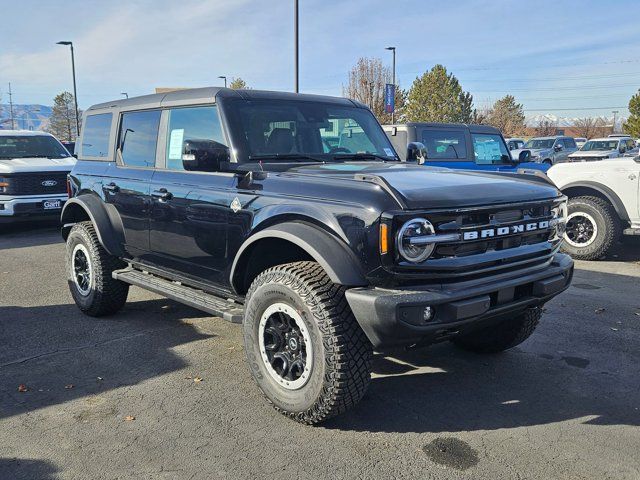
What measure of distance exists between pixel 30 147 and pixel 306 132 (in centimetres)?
973

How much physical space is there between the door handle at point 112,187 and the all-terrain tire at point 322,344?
7.52 ft

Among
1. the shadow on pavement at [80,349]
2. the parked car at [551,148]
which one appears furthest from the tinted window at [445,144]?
the parked car at [551,148]

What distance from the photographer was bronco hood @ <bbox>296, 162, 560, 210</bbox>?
2992 mm

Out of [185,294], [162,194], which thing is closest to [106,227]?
[162,194]

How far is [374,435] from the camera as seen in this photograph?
3.21 meters

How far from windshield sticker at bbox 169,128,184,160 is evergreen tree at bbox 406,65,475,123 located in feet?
122

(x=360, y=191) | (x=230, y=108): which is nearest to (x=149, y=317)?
(x=230, y=108)

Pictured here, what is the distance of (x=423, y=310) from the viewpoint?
2811 millimetres

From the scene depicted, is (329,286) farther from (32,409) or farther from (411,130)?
(411,130)

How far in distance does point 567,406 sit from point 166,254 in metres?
3.09

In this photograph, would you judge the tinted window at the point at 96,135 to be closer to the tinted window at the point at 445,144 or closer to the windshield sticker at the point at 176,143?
the windshield sticker at the point at 176,143

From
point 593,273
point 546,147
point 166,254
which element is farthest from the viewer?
point 546,147

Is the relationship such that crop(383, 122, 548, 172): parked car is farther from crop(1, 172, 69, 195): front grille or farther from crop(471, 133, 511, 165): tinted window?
crop(1, 172, 69, 195): front grille

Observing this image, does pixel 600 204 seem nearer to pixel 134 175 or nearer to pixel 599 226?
pixel 599 226
